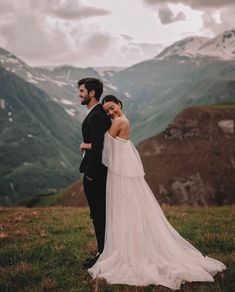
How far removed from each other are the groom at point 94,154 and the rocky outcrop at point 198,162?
65.4m

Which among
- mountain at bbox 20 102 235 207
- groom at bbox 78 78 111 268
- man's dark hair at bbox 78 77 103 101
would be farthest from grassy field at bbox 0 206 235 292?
mountain at bbox 20 102 235 207

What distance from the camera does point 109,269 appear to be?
10086mm

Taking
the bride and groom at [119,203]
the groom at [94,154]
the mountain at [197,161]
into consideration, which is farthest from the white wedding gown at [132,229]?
the mountain at [197,161]

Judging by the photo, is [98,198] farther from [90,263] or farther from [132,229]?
[90,263]

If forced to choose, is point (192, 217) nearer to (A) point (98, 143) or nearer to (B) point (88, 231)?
(B) point (88, 231)

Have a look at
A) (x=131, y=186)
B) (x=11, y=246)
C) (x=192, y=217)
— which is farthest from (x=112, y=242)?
(x=192, y=217)

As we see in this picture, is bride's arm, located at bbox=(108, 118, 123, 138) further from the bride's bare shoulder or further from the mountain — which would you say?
the mountain

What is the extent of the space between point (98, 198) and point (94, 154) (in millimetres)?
1272

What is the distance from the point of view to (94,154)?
1021 cm

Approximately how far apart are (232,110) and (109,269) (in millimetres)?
75601

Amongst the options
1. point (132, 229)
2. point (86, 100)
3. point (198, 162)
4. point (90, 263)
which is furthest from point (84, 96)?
point (198, 162)

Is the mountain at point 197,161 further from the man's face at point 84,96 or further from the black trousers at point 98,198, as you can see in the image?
the man's face at point 84,96

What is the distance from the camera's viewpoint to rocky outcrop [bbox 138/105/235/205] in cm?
7588

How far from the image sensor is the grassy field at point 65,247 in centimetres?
929
